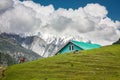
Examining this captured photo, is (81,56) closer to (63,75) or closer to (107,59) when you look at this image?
(107,59)

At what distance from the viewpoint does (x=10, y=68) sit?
153 ft

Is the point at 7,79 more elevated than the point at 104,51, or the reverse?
the point at 104,51

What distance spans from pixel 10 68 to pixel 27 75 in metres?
6.54

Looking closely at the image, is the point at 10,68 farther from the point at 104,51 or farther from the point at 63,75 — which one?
the point at 104,51

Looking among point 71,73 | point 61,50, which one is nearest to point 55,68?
point 71,73

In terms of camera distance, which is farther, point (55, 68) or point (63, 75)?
point (55, 68)

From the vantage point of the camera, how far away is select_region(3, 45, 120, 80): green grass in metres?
39.6

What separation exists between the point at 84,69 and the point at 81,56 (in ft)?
28.9

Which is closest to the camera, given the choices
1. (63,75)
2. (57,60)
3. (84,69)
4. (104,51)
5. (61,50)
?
(63,75)

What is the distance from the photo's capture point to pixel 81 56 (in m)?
51.4

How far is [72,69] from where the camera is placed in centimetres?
4284

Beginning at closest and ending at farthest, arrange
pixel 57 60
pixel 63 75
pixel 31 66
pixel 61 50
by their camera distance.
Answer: pixel 63 75
pixel 31 66
pixel 57 60
pixel 61 50

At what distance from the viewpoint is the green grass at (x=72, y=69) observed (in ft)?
130

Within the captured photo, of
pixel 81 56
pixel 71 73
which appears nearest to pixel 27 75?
pixel 71 73
